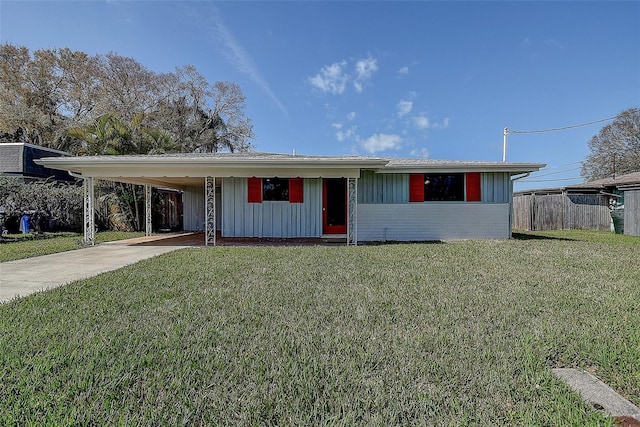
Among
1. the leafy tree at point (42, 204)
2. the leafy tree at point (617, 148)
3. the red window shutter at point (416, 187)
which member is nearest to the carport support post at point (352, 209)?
the red window shutter at point (416, 187)

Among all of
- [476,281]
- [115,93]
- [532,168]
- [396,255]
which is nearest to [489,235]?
[532,168]

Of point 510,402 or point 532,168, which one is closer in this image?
point 510,402

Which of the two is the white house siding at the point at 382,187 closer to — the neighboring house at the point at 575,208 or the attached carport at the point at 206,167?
the attached carport at the point at 206,167

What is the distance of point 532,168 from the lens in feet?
32.3

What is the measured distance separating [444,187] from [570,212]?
9998mm

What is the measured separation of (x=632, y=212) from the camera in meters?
13.6

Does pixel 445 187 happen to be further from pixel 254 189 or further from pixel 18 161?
pixel 18 161

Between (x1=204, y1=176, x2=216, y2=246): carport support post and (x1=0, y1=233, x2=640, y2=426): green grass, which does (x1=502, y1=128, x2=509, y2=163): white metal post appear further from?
(x1=204, y1=176, x2=216, y2=246): carport support post

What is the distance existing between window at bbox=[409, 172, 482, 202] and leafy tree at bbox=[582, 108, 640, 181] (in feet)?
67.0

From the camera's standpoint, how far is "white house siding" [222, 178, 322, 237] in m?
10.9

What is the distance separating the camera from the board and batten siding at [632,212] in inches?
526

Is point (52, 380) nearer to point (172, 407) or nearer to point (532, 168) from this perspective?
point (172, 407)

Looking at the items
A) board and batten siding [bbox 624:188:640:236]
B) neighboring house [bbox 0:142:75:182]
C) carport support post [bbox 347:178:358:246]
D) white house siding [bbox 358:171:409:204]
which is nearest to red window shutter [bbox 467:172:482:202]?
white house siding [bbox 358:171:409:204]

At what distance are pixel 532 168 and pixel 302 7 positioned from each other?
32.9 feet
